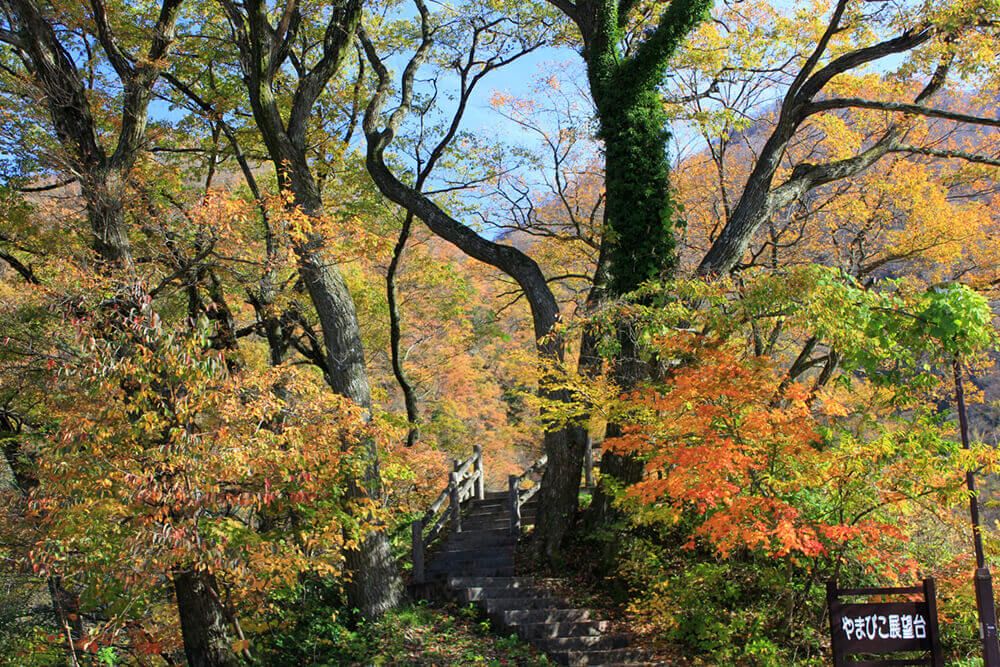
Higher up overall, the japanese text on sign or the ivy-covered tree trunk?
the ivy-covered tree trunk

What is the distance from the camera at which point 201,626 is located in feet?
21.5

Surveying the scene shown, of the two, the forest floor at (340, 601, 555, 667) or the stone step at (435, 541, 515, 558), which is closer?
the forest floor at (340, 601, 555, 667)

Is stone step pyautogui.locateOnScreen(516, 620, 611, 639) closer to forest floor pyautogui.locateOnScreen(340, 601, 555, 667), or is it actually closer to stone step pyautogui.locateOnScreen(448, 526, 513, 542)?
forest floor pyautogui.locateOnScreen(340, 601, 555, 667)

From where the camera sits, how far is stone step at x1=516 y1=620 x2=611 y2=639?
7215 millimetres

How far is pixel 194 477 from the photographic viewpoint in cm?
477

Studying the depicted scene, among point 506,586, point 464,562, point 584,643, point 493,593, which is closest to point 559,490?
point 506,586

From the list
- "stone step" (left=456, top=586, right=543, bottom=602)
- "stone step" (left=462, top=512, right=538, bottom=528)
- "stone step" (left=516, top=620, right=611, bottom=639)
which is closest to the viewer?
"stone step" (left=516, top=620, right=611, bottom=639)

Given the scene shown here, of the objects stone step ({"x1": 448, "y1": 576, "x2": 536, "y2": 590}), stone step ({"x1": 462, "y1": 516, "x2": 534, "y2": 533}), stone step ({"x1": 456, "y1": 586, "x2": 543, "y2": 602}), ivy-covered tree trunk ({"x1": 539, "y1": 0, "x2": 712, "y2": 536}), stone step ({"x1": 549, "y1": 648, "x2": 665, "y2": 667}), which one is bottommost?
stone step ({"x1": 549, "y1": 648, "x2": 665, "y2": 667})

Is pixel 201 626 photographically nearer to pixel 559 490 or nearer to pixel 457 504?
pixel 559 490

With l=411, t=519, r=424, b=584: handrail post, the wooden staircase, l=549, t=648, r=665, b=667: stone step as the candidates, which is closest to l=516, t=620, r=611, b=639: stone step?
the wooden staircase

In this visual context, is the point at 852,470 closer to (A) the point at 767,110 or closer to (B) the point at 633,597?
(B) the point at 633,597

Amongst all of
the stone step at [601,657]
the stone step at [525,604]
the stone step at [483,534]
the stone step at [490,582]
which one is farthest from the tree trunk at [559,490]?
the stone step at [601,657]

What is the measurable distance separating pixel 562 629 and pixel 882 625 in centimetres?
340

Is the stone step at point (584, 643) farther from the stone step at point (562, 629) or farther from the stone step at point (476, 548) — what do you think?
the stone step at point (476, 548)
